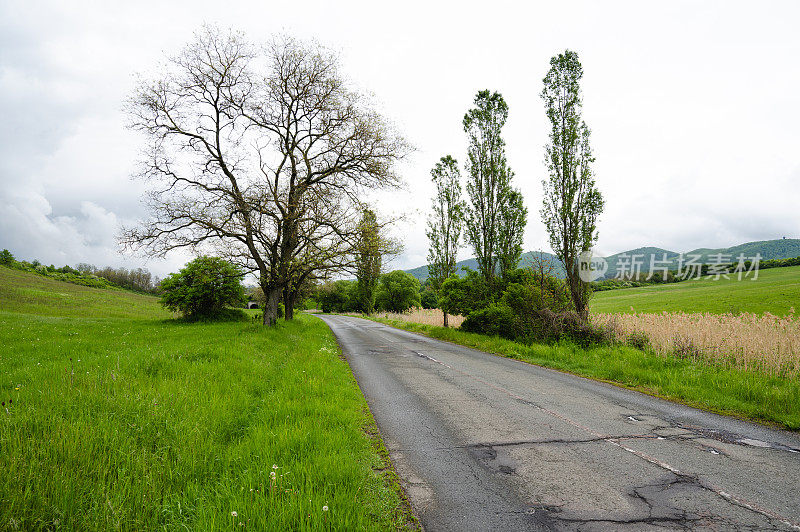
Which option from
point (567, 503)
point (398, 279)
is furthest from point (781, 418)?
point (398, 279)

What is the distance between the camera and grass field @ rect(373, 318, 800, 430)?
6353 millimetres

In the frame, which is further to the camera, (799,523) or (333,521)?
(799,523)

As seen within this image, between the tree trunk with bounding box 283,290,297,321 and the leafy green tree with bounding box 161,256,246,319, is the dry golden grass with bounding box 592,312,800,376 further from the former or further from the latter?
the leafy green tree with bounding box 161,256,246,319

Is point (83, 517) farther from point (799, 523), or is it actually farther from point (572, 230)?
point (572, 230)

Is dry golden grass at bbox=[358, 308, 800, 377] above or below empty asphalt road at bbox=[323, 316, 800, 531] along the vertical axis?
above

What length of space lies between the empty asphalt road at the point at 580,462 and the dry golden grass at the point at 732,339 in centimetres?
386

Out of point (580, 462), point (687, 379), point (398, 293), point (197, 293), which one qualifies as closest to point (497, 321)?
point (687, 379)

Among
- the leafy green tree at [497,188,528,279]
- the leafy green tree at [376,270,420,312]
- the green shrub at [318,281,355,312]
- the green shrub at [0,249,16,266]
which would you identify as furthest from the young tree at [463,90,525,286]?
the green shrub at [0,249,16,266]

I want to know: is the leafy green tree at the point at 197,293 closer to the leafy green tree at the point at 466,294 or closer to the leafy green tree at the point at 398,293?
the leafy green tree at the point at 466,294

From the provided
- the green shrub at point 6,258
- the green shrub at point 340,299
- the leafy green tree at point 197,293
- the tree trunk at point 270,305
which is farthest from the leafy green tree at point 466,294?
the green shrub at point 6,258

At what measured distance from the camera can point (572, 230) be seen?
15961 mm

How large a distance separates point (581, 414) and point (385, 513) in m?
4.76

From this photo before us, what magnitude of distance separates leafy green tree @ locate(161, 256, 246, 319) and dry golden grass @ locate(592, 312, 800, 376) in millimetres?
25637

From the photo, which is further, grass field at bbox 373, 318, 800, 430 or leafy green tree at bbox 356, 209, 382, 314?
leafy green tree at bbox 356, 209, 382, 314
